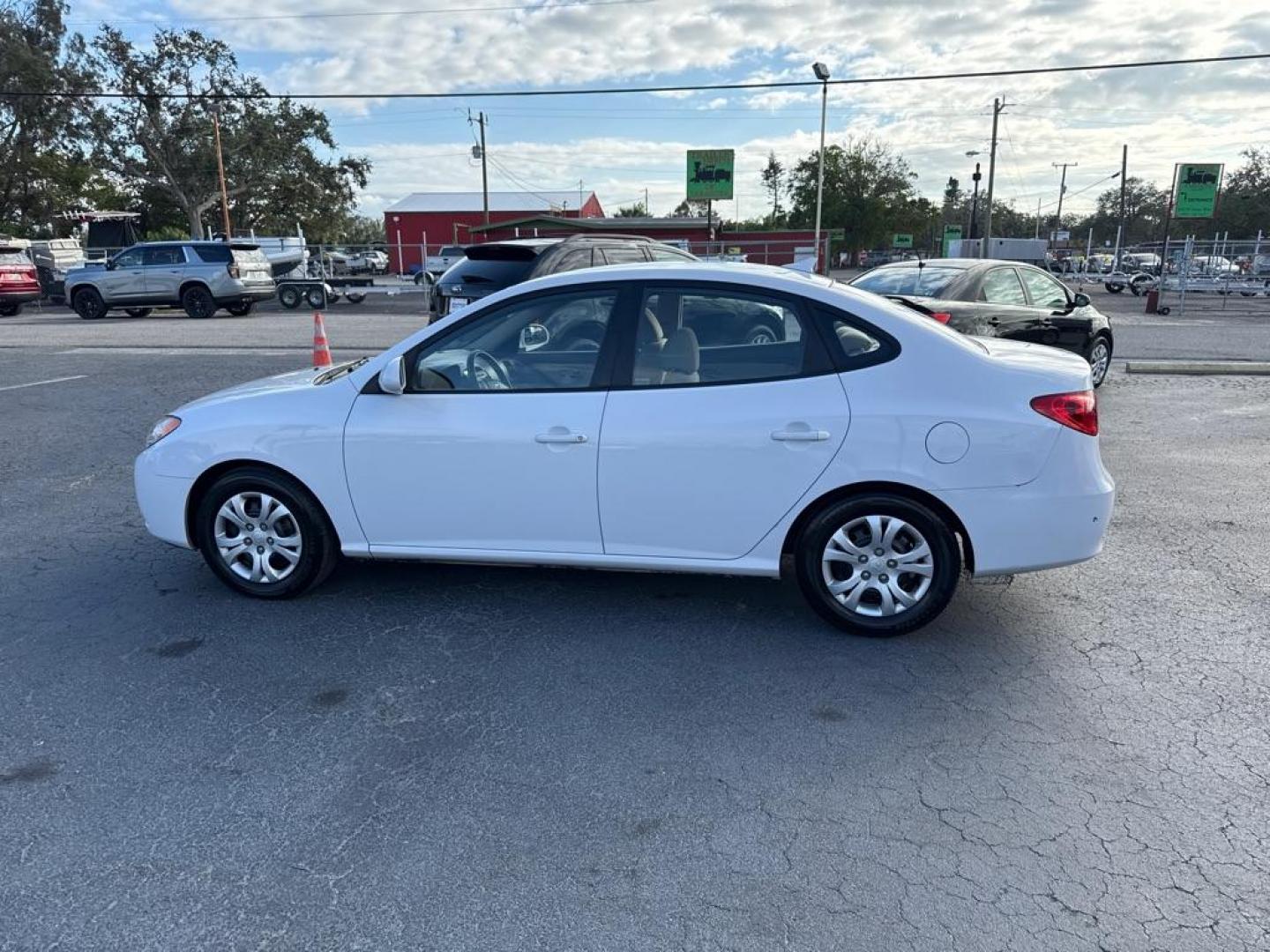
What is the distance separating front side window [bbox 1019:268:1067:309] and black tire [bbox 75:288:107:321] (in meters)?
21.2

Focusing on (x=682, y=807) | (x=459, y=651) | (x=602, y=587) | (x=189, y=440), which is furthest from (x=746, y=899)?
(x=189, y=440)

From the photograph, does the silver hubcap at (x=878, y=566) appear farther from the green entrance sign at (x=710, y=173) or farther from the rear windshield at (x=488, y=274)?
the green entrance sign at (x=710, y=173)

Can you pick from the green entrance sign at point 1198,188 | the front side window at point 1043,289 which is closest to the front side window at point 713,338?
the front side window at point 1043,289

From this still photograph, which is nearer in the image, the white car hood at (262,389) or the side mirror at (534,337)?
the side mirror at (534,337)

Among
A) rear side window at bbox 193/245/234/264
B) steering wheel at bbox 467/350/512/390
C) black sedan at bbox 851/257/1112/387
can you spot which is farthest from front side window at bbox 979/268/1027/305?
rear side window at bbox 193/245/234/264

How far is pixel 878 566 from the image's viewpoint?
13.0 ft

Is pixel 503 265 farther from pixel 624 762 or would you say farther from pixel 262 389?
pixel 624 762

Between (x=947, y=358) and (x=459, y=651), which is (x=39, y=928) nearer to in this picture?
(x=459, y=651)

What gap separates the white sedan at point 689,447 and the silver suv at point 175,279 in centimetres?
1901

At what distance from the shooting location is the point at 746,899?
2.48 metres

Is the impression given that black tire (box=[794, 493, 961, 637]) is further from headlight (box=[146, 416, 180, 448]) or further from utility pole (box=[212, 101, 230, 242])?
utility pole (box=[212, 101, 230, 242])

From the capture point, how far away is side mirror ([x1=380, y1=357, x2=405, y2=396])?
412cm

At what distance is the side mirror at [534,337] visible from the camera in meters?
4.16

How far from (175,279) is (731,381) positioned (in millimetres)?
21302
